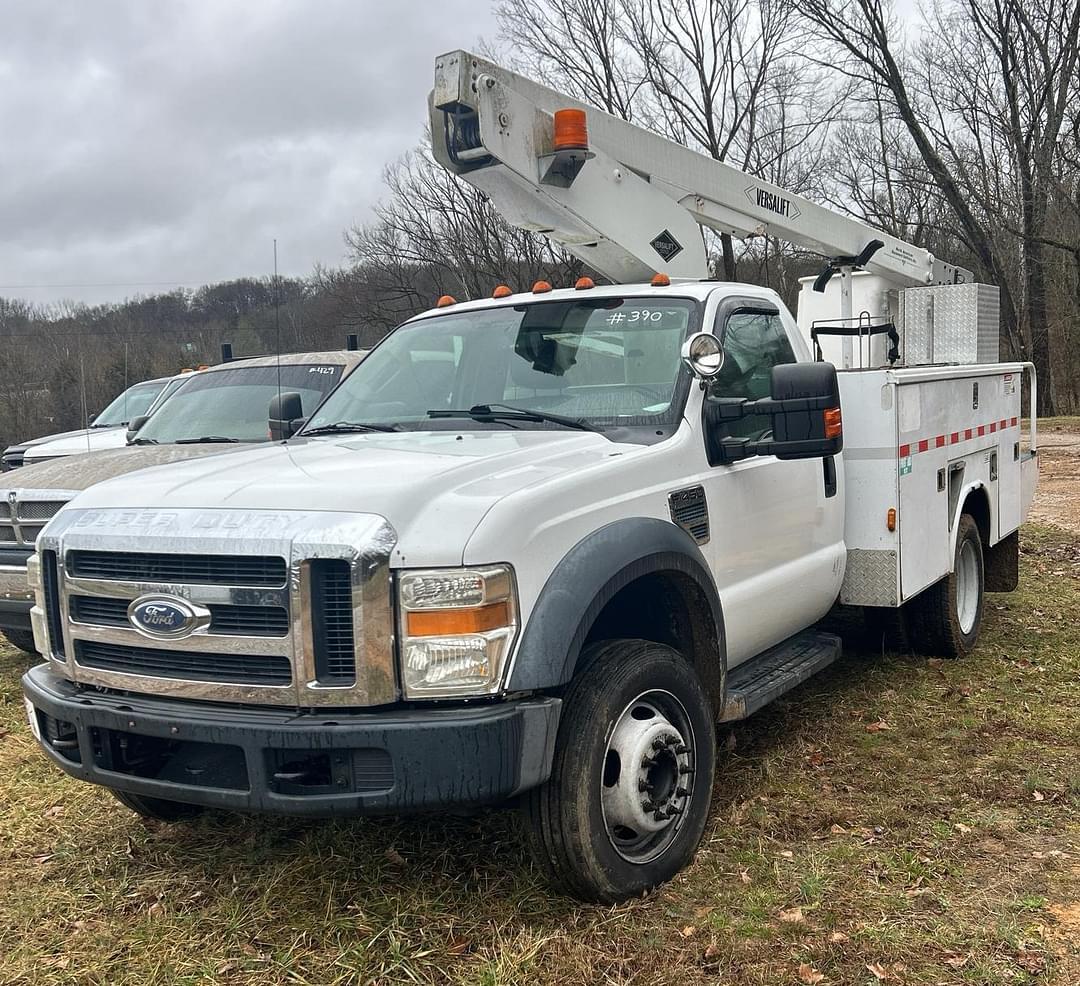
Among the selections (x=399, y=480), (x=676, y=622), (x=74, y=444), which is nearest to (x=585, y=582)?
(x=399, y=480)

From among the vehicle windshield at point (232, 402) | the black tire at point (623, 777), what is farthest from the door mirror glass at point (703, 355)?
the vehicle windshield at point (232, 402)

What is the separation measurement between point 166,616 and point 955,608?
181 inches

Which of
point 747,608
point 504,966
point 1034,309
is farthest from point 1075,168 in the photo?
point 504,966

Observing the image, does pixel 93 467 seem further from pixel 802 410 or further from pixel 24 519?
pixel 802 410

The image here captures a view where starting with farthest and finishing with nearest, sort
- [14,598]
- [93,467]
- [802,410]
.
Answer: [93,467]
[14,598]
[802,410]

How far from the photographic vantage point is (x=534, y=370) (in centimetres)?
431

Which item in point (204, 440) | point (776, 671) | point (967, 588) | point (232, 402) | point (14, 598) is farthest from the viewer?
point (232, 402)

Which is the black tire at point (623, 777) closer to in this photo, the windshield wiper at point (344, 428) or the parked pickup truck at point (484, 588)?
the parked pickup truck at point (484, 588)

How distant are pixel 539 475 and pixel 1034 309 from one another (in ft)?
99.7

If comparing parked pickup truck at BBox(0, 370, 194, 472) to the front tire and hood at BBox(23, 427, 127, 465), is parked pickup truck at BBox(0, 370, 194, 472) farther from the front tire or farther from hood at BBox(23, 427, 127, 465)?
the front tire

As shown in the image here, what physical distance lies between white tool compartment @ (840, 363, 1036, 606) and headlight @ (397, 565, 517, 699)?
285 centimetres

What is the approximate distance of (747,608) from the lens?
13.8 feet

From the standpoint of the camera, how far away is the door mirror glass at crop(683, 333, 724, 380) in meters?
3.92

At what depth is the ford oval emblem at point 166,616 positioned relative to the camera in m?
3.01
